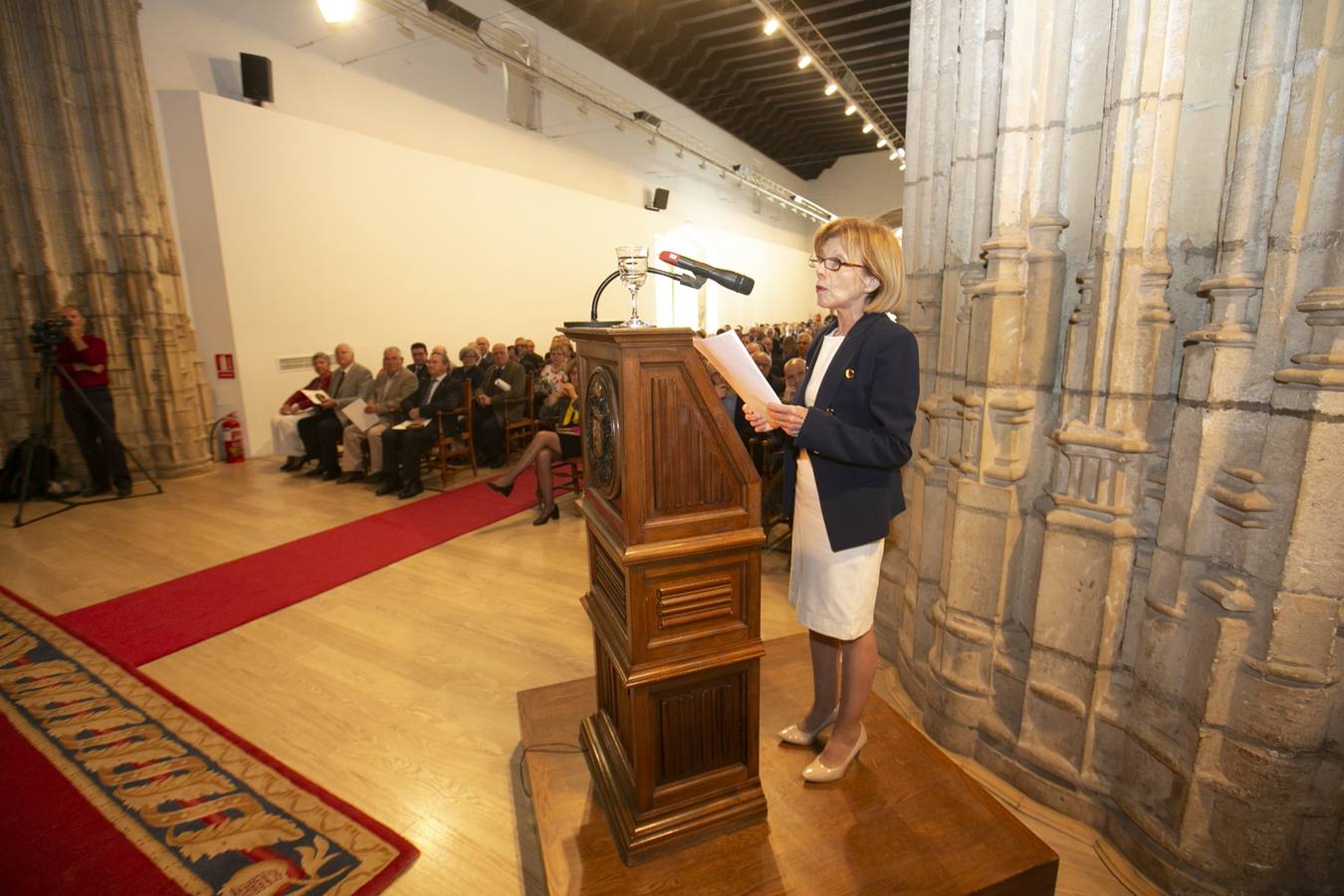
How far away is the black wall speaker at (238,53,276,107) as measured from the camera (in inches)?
233

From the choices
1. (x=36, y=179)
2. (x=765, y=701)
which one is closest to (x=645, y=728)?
(x=765, y=701)

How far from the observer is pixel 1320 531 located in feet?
4.47

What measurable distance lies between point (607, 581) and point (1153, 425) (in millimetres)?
1534

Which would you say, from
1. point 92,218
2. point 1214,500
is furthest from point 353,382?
point 1214,500

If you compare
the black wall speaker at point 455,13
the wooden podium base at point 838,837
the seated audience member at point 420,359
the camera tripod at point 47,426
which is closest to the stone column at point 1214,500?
the wooden podium base at point 838,837

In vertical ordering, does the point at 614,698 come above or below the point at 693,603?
below

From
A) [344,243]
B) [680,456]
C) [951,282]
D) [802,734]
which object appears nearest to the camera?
[680,456]

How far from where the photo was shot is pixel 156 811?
1889mm

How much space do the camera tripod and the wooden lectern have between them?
5.41m

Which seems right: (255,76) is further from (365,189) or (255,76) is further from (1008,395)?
(1008,395)

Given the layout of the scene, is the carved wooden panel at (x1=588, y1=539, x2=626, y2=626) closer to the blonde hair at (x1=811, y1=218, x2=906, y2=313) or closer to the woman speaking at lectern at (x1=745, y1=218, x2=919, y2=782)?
the woman speaking at lectern at (x1=745, y1=218, x2=919, y2=782)

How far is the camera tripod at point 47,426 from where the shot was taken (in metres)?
4.61

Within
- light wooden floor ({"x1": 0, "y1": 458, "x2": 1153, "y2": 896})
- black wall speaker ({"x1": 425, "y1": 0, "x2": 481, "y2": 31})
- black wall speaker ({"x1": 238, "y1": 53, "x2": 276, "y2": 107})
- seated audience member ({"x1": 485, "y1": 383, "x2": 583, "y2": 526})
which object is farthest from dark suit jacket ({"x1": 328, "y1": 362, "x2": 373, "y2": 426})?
black wall speaker ({"x1": 425, "y1": 0, "x2": 481, "y2": 31})

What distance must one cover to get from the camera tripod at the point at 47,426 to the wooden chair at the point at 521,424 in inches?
115
